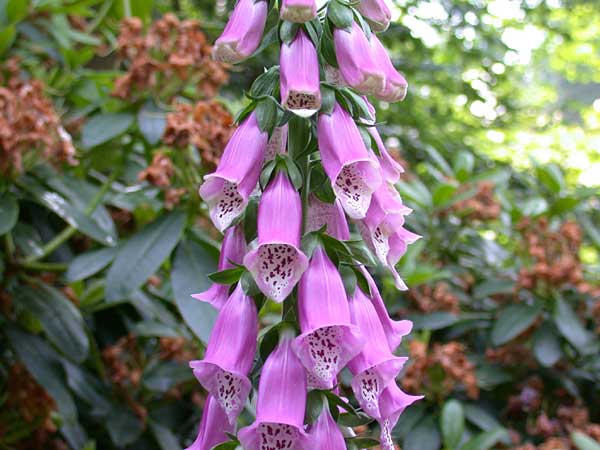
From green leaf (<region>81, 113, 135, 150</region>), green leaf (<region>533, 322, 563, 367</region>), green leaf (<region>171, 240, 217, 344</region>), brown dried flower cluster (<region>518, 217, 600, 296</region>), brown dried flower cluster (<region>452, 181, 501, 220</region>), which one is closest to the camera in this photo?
green leaf (<region>171, 240, 217, 344</region>)

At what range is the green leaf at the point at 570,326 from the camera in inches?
74.2

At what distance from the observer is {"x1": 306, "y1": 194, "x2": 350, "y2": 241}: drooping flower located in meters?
0.81

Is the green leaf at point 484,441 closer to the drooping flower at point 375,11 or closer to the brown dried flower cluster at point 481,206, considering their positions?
the brown dried flower cluster at point 481,206

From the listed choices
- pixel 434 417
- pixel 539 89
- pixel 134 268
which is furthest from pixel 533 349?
pixel 539 89

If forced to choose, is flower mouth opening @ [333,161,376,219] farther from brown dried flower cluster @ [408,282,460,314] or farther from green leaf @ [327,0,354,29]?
brown dried flower cluster @ [408,282,460,314]

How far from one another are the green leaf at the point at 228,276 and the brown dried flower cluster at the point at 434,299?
4.29 ft

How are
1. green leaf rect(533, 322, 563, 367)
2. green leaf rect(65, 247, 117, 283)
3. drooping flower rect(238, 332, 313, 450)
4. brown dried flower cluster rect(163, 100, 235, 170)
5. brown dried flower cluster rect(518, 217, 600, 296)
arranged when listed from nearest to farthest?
Result: drooping flower rect(238, 332, 313, 450) < brown dried flower cluster rect(163, 100, 235, 170) < green leaf rect(65, 247, 117, 283) < green leaf rect(533, 322, 563, 367) < brown dried flower cluster rect(518, 217, 600, 296)

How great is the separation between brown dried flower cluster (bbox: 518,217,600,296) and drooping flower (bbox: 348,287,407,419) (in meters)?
1.34

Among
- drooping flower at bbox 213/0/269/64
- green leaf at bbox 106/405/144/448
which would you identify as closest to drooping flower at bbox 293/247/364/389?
drooping flower at bbox 213/0/269/64

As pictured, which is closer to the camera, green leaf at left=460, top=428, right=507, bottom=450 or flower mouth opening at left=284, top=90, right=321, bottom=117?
flower mouth opening at left=284, top=90, right=321, bottom=117

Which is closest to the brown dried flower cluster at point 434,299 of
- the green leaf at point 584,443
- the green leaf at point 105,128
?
the green leaf at point 584,443

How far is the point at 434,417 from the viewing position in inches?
71.8

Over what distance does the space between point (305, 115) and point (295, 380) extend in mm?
276

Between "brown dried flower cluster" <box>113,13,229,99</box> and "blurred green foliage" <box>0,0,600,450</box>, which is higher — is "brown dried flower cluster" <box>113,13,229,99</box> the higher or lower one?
the higher one
